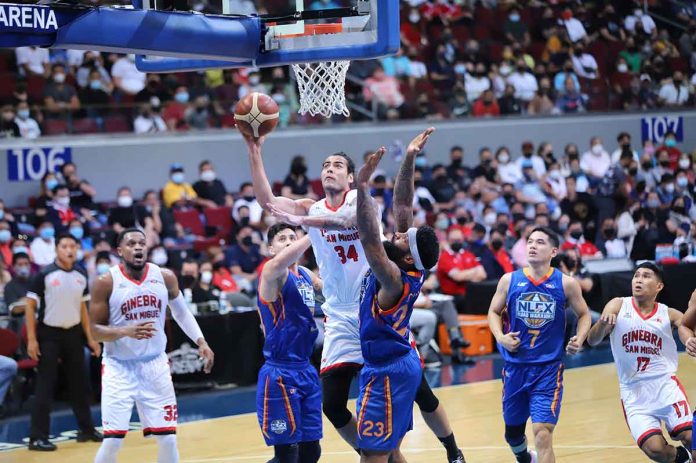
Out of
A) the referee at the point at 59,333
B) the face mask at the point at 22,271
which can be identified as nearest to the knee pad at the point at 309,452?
the referee at the point at 59,333

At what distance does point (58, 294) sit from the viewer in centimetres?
1192

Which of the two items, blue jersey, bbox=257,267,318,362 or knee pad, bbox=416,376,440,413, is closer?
blue jersey, bbox=257,267,318,362

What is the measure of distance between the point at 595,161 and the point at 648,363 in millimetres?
14243

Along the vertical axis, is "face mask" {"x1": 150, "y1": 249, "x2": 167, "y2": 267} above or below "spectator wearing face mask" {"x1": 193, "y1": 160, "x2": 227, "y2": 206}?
below

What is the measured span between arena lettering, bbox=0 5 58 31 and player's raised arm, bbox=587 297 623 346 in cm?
442

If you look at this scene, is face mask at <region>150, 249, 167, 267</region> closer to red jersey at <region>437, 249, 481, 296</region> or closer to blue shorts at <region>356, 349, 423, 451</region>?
red jersey at <region>437, 249, 481, 296</region>

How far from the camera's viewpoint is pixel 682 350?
1645cm

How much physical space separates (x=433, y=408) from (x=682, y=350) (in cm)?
862

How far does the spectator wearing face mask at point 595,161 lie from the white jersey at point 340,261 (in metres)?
14.9

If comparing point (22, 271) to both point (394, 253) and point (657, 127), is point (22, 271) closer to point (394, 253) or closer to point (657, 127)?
point (394, 253)

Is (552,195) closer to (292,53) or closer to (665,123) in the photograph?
(665,123)

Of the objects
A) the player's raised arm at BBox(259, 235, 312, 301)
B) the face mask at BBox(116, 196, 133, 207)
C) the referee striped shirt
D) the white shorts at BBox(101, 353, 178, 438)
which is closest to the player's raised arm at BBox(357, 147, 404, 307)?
the player's raised arm at BBox(259, 235, 312, 301)

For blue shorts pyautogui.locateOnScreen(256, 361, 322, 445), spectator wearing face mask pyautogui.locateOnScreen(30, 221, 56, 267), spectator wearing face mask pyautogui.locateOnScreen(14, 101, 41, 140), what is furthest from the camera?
spectator wearing face mask pyautogui.locateOnScreen(14, 101, 41, 140)

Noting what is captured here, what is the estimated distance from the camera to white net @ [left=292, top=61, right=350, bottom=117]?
9203 millimetres
